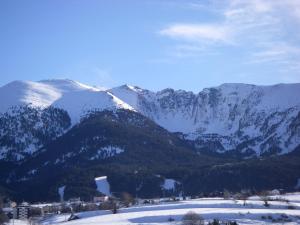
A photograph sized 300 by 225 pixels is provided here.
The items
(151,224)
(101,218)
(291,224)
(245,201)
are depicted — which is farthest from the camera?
(245,201)

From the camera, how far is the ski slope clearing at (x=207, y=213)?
16588 cm

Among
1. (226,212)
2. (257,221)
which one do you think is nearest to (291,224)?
(257,221)

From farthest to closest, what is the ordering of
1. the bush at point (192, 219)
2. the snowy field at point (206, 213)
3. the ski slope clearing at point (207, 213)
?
the snowy field at point (206, 213) → the ski slope clearing at point (207, 213) → the bush at point (192, 219)

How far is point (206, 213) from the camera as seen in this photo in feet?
563

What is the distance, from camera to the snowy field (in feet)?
545

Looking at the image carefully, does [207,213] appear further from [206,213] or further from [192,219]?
[192,219]

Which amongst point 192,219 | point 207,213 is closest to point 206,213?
point 207,213

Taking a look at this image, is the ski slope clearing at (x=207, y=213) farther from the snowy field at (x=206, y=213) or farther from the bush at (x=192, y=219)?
the bush at (x=192, y=219)

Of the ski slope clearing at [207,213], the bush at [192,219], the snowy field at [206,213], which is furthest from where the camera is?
the snowy field at [206,213]

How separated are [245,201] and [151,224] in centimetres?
3947

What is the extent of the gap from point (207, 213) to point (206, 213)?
25 cm

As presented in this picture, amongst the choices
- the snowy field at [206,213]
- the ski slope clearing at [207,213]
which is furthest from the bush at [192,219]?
the ski slope clearing at [207,213]

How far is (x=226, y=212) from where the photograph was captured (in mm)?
171625

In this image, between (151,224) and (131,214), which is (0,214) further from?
(151,224)
